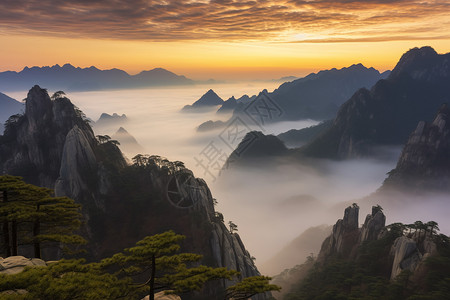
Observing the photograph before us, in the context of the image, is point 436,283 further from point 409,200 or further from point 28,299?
point 409,200

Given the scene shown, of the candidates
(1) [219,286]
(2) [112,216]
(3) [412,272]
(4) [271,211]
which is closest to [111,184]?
(2) [112,216]

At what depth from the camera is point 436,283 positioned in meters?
37.6

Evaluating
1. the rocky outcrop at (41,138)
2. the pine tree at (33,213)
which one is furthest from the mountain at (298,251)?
the pine tree at (33,213)

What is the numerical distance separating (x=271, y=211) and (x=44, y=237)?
16964 cm

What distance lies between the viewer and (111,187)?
63.1 m

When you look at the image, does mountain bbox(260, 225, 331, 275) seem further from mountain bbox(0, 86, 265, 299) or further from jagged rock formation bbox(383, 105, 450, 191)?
jagged rock formation bbox(383, 105, 450, 191)

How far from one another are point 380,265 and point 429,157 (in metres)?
128

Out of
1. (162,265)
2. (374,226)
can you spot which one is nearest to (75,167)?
(162,265)

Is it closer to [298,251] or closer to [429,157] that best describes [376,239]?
[298,251]

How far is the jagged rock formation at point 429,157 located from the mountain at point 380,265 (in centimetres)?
10297

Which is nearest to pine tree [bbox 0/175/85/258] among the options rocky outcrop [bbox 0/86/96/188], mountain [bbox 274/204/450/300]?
mountain [bbox 274/204/450/300]

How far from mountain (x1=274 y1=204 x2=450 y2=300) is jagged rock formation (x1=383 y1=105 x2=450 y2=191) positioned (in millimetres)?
102968

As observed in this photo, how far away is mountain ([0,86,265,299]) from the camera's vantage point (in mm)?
56281

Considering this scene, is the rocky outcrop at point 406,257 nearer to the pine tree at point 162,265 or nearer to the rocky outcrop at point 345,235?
the rocky outcrop at point 345,235
